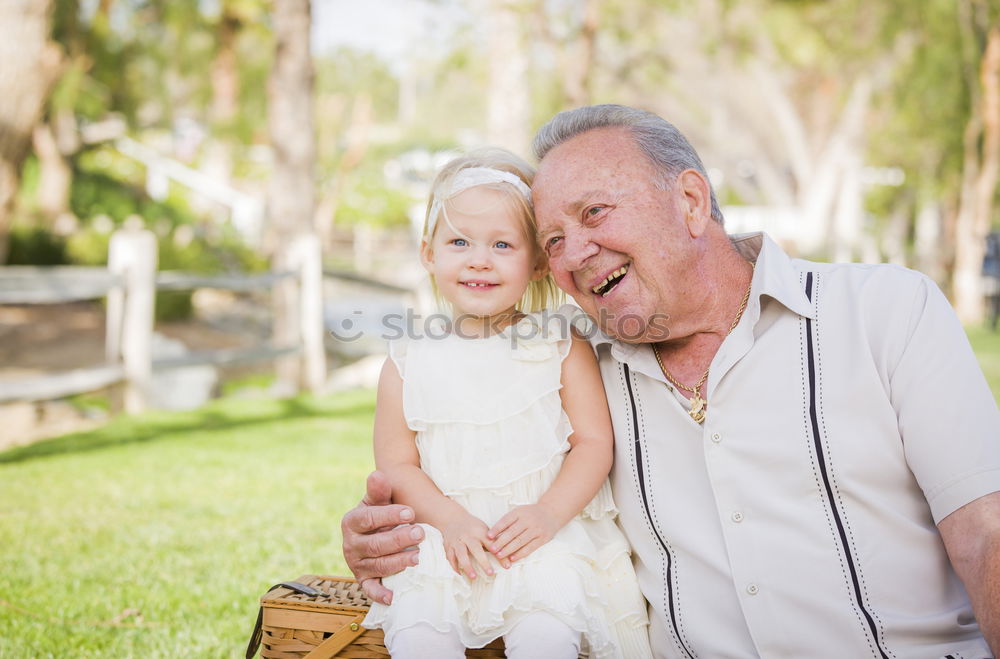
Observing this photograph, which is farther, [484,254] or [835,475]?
[484,254]

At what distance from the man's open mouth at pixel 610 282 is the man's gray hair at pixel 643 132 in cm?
24

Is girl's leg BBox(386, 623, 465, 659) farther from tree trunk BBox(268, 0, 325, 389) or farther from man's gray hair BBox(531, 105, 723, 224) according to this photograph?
tree trunk BBox(268, 0, 325, 389)

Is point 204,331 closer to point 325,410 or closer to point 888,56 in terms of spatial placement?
point 325,410

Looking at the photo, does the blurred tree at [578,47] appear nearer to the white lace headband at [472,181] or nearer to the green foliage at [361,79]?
the white lace headband at [472,181]

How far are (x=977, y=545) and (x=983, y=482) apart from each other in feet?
0.43

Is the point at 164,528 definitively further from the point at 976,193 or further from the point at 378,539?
the point at 976,193

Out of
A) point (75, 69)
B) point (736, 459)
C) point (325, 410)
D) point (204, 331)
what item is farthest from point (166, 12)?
point (736, 459)

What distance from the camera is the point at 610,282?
2.32 metres

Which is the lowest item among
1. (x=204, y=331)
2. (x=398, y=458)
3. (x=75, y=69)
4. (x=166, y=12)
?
(x=204, y=331)

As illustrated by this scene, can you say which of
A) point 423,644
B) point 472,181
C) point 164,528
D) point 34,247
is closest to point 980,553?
point 423,644

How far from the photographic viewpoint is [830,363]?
84.0 inches

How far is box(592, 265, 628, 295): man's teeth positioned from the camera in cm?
229

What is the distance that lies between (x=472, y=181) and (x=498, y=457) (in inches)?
30.2

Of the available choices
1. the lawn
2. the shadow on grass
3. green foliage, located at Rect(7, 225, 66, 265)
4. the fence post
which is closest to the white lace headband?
the lawn
